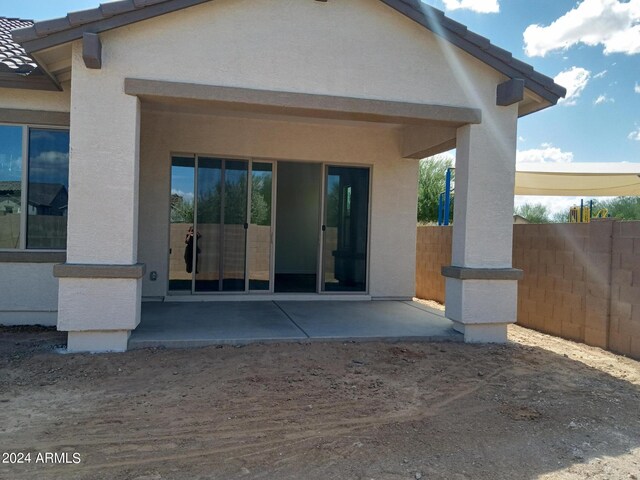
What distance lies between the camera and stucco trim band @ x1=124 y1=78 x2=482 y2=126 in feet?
19.7

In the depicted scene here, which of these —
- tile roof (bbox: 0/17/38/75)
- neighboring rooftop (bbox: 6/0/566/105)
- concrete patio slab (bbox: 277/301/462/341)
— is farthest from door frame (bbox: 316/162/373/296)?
tile roof (bbox: 0/17/38/75)

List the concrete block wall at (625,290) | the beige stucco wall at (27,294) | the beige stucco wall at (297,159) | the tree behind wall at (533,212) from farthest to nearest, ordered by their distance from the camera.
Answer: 1. the tree behind wall at (533,212)
2. the beige stucco wall at (297,159)
3. the beige stucco wall at (27,294)
4. the concrete block wall at (625,290)

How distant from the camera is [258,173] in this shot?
31.6ft

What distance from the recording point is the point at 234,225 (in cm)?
946

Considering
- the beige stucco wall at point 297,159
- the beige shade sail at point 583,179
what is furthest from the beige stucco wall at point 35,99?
the beige shade sail at point 583,179

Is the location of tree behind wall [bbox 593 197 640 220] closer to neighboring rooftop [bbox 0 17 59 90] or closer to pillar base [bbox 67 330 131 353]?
pillar base [bbox 67 330 131 353]

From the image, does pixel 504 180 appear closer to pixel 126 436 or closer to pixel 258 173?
pixel 258 173

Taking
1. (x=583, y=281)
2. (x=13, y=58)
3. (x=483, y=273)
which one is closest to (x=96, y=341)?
(x=13, y=58)

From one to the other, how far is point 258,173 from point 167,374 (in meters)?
5.20

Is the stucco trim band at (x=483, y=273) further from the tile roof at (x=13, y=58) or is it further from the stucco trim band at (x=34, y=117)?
the tile roof at (x=13, y=58)

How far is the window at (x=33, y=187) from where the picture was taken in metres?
7.15

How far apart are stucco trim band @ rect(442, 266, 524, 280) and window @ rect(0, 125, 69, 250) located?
587 centimetres

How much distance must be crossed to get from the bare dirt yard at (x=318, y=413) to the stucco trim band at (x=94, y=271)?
3.13 feet

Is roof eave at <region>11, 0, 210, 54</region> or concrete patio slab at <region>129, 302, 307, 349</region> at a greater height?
roof eave at <region>11, 0, 210, 54</region>
